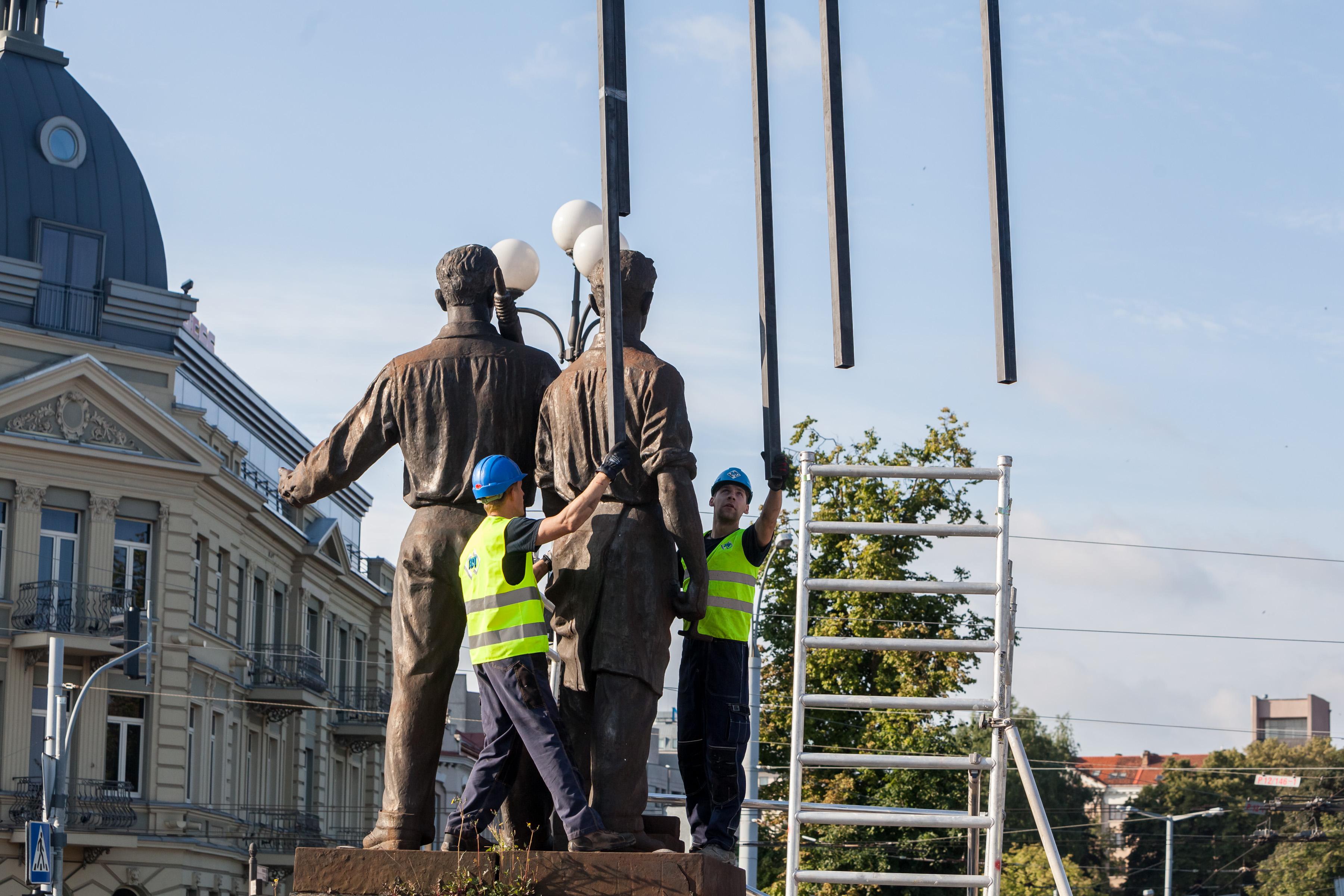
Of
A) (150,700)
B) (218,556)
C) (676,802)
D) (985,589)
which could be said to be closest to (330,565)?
(218,556)

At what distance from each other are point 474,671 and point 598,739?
1.79 feet

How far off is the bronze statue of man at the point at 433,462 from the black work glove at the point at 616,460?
2.87 ft

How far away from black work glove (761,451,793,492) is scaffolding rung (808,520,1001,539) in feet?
1.58

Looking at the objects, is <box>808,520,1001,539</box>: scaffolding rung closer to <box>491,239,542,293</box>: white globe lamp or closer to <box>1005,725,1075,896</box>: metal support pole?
<box>1005,725,1075,896</box>: metal support pole

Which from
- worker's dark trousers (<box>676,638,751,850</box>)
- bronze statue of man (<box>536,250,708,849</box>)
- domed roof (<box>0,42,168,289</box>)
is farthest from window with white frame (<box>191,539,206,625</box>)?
bronze statue of man (<box>536,250,708,849</box>)

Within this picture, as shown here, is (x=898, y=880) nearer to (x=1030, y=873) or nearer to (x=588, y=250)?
(x=588, y=250)

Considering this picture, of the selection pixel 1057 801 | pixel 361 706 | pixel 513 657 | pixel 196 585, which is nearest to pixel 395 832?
pixel 513 657

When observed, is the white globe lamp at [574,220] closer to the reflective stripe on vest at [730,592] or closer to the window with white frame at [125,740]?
the reflective stripe on vest at [730,592]

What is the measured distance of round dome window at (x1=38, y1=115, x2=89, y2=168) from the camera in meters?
38.7

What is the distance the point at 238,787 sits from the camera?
4384cm

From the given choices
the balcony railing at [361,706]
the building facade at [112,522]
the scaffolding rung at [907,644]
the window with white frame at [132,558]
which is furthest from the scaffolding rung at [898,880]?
the balcony railing at [361,706]

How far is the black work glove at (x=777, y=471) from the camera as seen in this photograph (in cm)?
723

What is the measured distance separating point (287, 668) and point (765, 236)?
134 ft

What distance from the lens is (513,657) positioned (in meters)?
6.84
